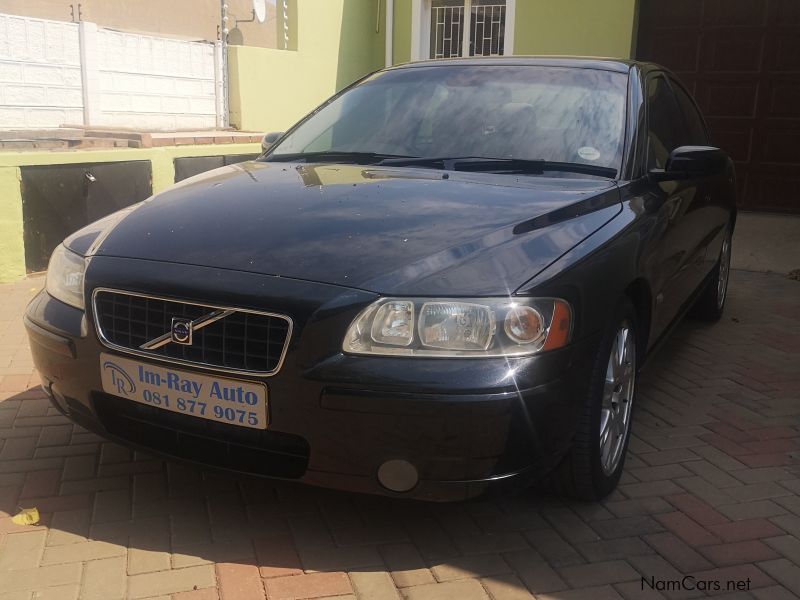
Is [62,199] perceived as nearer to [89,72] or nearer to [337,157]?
[337,157]

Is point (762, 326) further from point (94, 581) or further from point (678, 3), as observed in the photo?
point (678, 3)

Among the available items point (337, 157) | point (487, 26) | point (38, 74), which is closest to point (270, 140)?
point (337, 157)

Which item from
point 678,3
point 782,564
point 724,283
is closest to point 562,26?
point 678,3

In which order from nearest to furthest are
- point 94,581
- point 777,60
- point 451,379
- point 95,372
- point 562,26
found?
point 451,379 < point 94,581 < point 95,372 < point 777,60 < point 562,26

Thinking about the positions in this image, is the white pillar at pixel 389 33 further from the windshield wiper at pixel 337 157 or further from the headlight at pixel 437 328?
the headlight at pixel 437 328

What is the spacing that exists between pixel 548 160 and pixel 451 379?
1433 millimetres

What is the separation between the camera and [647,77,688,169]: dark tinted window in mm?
3830

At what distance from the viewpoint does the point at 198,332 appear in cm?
252

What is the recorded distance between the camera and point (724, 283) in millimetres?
5816

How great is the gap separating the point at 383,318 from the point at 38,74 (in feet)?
28.4

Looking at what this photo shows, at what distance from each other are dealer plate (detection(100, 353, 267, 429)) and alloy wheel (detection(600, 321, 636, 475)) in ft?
3.87

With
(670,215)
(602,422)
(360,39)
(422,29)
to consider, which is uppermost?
(422,29)

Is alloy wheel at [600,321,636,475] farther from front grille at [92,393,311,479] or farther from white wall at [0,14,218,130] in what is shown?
white wall at [0,14,218,130]

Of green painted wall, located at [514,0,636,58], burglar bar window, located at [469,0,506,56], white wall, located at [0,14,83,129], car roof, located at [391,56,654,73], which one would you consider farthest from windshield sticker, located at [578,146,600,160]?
burglar bar window, located at [469,0,506,56]
